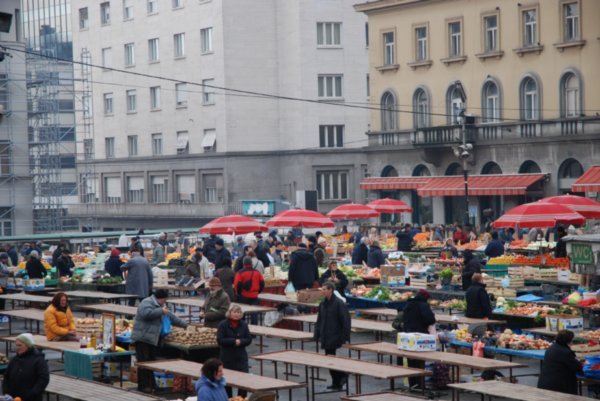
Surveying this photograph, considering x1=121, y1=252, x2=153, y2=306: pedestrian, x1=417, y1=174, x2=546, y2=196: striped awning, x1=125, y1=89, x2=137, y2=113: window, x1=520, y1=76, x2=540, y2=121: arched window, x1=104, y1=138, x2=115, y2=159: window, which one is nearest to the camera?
x1=121, y1=252, x2=153, y2=306: pedestrian

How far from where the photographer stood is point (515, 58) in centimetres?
5972

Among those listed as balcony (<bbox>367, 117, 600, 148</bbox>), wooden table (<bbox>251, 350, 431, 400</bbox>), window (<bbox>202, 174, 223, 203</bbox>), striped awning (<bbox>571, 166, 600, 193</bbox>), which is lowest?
wooden table (<bbox>251, 350, 431, 400</bbox>)

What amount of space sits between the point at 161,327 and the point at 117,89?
2715 inches

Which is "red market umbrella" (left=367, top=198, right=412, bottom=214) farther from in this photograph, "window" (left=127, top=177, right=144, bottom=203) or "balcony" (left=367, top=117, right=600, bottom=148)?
"window" (left=127, top=177, right=144, bottom=203)

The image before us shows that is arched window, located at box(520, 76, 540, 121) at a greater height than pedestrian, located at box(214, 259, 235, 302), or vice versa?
arched window, located at box(520, 76, 540, 121)

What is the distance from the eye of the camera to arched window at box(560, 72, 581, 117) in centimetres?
5647

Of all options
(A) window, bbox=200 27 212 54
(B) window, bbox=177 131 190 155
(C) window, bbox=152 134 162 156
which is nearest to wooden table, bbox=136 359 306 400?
(A) window, bbox=200 27 212 54

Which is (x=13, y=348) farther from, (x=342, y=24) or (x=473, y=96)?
(x=342, y=24)

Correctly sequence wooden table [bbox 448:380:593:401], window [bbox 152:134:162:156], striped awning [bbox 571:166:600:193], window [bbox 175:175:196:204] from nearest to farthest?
wooden table [bbox 448:380:593:401], striped awning [bbox 571:166:600:193], window [bbox 175:175:196:204], window [bbox 152:134:162:156]

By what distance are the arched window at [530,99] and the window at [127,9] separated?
35206 mm

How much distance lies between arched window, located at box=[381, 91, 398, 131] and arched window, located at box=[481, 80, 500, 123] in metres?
7.19

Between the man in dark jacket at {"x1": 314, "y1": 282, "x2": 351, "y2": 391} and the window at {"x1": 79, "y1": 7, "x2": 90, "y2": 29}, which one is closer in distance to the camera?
the man in dark jacket at {"x1": 314, "y1": 282, "x2": 351, "y2": 391}

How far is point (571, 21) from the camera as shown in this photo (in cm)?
5656

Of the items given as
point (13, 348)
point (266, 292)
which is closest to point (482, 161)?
point (266, 292)
